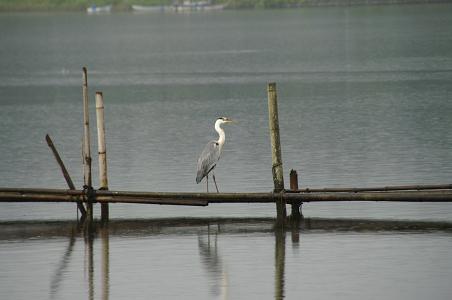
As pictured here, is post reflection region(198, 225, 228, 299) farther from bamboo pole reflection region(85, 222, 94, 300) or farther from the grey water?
bamboo pole reflection region(85, 222, 94, 300)

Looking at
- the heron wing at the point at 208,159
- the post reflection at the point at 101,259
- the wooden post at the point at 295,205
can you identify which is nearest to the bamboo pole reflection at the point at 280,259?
the wooden post at the point at 295,205

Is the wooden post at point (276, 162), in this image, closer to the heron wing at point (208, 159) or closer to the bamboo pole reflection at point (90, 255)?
the heron wing at point (208, 159)

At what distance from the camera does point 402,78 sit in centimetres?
7169

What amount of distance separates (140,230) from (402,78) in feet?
154

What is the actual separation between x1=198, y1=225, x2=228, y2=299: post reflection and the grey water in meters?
0.04

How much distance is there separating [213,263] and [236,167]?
12366 millimetres

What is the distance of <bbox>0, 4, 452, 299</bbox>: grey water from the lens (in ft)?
72.5

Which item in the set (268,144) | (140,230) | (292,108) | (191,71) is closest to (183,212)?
(140,230)

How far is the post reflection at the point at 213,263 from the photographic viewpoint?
69.9 ft

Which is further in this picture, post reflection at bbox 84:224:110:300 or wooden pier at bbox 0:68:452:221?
wooden pier at bbox 0:68:452:221

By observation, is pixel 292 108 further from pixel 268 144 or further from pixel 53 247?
pixel 53 247

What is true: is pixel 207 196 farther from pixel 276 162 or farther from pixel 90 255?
pixel 90 255

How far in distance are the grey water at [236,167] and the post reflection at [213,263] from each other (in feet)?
0.13

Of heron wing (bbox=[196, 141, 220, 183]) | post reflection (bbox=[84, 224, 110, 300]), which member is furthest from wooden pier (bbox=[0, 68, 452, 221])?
heron wing (bbox=[196, 141, 220, 183])
